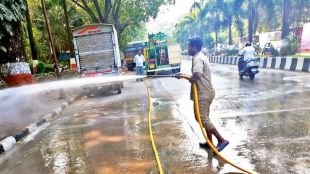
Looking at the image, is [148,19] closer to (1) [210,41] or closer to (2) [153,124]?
(2) [153,124]

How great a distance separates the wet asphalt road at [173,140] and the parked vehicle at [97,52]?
19.6 feet

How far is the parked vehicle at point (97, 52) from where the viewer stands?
16062mm

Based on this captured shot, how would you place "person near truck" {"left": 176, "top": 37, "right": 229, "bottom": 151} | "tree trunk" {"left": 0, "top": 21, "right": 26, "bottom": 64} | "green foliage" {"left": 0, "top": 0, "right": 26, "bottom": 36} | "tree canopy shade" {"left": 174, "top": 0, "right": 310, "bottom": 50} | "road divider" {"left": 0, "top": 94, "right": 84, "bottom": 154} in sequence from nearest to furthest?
"person near truck" {"left": 176, "top": 37, "right": 229, "bottom": 151} < "road divider" {"left": 0, "top": 94, "right": 84, "bottom": 154} < "green foliage" {"left": 0, "top": 0, "right": 26, "bottom": 36} < "tree trunk" {"left": 0, "top": 21, "right": 26, "bottom": 64} < "tree canopy shade" {"left": 174, "top": 0, "right": 310, "bottom": 50}

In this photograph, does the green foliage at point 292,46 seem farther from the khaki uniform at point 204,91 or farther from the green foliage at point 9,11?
the khaki uniform at point 204,91

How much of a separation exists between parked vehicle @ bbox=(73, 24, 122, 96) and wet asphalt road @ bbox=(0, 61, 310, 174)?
19.6 ft

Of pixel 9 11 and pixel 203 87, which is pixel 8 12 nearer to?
pixel 9 11

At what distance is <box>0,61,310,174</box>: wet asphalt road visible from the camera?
16.0 feet

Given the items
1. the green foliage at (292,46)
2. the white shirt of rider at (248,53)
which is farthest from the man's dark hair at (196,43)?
the green foliage at (292,46)

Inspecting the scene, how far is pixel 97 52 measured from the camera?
1619 cm

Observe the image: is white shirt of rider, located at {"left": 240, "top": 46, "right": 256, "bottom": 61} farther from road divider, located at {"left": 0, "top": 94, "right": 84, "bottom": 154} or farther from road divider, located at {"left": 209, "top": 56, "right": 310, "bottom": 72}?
road divider, located at {"left": 0, "top": 94, "right": 84, "bottom": 154}

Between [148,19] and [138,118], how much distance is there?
28048 millimetres

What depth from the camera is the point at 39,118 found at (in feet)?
32.4

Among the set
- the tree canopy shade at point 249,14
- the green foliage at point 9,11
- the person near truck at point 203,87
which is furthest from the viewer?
the tree canopy shade at point 249,14

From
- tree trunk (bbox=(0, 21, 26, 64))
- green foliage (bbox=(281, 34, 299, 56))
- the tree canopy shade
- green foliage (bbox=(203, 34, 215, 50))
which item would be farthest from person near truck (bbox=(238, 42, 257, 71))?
green foliage (bbox=(203, 34, 215, 50))
